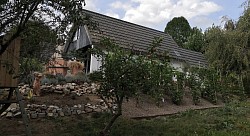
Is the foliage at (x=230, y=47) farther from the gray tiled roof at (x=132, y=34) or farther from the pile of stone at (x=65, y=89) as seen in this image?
the pile of stone at (x=65, y=89)

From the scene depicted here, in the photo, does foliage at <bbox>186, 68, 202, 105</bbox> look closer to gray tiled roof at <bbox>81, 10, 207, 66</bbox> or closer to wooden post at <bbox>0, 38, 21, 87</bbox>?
gray tiled roof at <bbox>81, 10, 207, 66</bbox>

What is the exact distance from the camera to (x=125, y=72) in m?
6.55

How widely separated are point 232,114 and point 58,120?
615 centimetres

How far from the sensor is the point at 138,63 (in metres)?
6.54

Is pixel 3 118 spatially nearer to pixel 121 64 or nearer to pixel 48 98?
pixel 48 98

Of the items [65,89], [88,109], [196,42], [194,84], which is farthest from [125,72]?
[196,42]

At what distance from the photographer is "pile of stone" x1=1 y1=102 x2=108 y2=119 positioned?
8.12 m

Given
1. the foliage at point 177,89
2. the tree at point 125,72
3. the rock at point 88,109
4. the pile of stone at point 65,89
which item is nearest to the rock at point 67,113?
the rock at point 88,109

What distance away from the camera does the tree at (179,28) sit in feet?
126

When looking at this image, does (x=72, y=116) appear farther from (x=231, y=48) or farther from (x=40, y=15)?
(x=231, y=48)

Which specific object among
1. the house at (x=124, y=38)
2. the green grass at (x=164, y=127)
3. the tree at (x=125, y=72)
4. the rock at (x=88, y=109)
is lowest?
the green grass at (x=164, y=127)

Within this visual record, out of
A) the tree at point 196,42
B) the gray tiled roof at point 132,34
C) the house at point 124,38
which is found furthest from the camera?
the tree at point 196,42

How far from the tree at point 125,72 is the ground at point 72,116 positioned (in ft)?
5.87

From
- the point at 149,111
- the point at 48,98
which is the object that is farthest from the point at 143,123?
the point at 48,98
